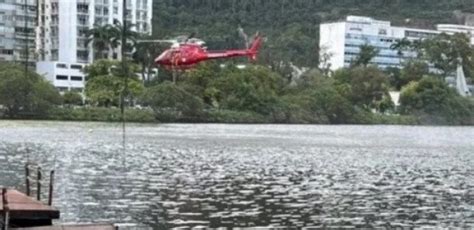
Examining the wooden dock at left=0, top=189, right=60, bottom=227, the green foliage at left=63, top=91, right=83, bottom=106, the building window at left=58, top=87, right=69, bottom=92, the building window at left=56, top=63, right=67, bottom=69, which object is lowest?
the wooden dock at left=0, top=189, right=60, bottom=227

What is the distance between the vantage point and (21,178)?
34406mm

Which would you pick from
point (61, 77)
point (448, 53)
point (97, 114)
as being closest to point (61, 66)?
point (61, 77)

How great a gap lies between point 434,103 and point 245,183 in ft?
372

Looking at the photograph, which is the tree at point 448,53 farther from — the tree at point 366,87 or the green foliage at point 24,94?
the green foliage at point 24,94

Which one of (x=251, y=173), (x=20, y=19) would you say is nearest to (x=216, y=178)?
(x=251, y=173)

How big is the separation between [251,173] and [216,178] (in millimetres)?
3831

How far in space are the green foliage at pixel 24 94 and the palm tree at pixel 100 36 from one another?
25.9 m

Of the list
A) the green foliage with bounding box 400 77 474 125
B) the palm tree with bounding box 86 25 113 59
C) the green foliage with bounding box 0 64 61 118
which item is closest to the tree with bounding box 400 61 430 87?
the green foliage with bounding box 400 77 474 125

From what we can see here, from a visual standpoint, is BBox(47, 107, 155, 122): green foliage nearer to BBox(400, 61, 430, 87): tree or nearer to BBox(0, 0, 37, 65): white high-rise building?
BBox(0, 0, 37, 65): white high-rise building

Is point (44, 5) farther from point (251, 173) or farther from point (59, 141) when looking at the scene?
point (251, 173)

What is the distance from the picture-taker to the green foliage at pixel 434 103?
14338 cm

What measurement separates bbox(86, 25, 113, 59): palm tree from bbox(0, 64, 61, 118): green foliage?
25.9m

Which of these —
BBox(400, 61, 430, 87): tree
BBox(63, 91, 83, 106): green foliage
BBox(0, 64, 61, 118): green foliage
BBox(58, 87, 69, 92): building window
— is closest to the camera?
BBox(0, 64, 61, 118): green foliage

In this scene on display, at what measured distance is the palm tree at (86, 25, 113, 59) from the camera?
435 feet
